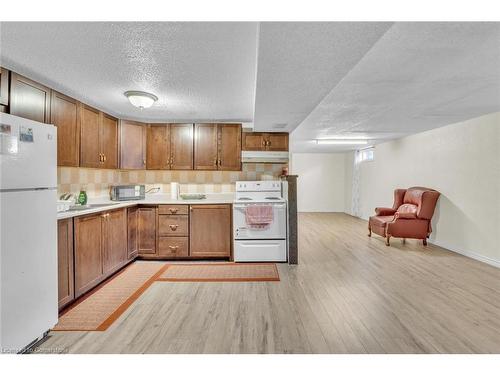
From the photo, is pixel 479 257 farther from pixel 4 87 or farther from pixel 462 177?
pixel 4 87

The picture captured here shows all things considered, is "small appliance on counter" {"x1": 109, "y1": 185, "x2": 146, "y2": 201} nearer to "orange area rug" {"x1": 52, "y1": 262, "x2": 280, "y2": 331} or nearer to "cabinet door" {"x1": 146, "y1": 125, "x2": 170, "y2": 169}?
"cabinet door" {"x1": 146, "y1": 125, "x2": 170, "y2": 169}

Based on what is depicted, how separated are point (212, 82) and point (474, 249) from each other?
14.6ft

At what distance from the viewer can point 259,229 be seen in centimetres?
371

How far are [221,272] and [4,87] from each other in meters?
2.82

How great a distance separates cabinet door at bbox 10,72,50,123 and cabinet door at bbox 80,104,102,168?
0.52 metres

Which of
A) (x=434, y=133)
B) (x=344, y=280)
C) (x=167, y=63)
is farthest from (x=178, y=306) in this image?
(x=434, y=133)

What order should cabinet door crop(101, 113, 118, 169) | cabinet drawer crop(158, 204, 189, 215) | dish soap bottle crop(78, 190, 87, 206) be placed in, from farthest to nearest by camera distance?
cabinet drawer crop(158, 204, 189, 215) < cabinet door crop(101, 113, 118, 169) < dish soap bottle crop(78, 190, 87, 206)

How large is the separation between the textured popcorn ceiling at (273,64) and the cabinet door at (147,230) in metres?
1.48

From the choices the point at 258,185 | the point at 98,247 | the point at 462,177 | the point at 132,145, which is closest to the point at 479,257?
the point at 462,177

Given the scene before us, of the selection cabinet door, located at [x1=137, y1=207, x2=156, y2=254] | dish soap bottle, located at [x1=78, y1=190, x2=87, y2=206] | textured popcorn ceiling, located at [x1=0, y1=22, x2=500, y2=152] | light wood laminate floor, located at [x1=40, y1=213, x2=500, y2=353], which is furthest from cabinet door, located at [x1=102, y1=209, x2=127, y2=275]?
textured popcorn ceiling, located at [x1=0, y1=22, x2=500, y2=152]

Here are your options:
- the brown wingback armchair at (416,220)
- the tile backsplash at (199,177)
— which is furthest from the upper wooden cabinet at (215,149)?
the brown wingback armchair at (416,220)

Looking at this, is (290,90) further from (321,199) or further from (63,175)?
(321,199)

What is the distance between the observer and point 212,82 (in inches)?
104

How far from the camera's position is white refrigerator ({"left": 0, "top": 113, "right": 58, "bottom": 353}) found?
164cm
